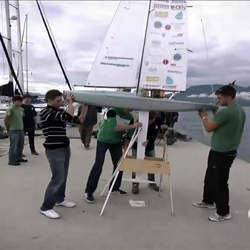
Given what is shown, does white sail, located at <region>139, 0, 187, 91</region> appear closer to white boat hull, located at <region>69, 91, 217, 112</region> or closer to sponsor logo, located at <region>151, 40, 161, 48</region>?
sponsor logo, located at <region>151, 40, 161, 48</region>

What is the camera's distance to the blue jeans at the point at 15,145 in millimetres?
8578

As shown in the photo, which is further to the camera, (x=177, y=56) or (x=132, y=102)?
(x=177, y=56)

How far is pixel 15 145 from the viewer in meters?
8.64

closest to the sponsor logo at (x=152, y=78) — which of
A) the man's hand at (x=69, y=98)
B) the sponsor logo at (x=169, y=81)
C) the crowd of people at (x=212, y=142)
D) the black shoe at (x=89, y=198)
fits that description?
the sponsor logo at (x=169, y=81)

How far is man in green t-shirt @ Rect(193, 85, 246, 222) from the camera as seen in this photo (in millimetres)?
4957

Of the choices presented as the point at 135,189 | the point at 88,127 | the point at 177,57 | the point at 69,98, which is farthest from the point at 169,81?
the point at 88,127

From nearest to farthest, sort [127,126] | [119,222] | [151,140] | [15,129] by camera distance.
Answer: [119,222], [127,126], [151,140], [15,129]

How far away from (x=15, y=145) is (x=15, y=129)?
39 cm

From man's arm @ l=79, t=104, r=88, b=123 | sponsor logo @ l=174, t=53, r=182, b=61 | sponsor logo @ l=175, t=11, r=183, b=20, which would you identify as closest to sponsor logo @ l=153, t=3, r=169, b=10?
sponsor logo @ l=175, t=11, r=183, b=20

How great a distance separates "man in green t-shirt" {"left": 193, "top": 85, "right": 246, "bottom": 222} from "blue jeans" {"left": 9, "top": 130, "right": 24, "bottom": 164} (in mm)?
4864

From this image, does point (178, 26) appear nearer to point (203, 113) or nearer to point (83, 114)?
point (203, 113)

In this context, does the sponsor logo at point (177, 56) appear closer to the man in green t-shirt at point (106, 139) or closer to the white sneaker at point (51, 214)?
the man in green t-shirt at point (106, 139)

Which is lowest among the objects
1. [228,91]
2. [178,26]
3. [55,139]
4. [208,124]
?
[55,139]

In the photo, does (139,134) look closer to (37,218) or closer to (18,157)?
(37,218)
